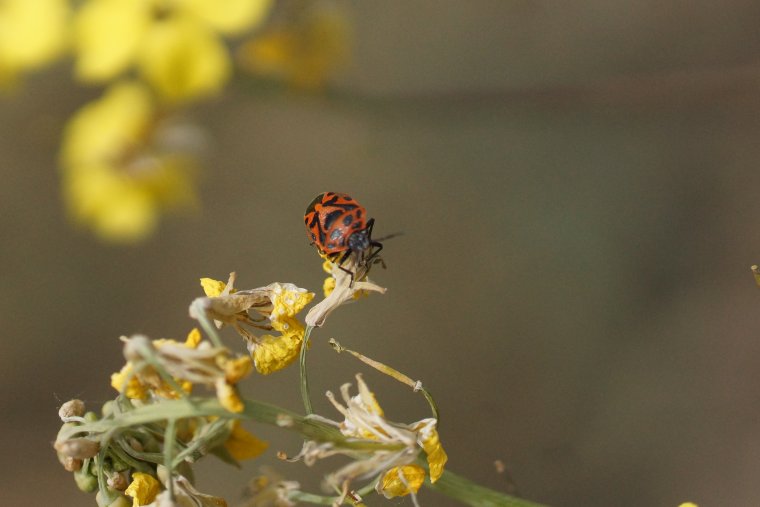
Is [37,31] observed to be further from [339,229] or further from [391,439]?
[391,439]

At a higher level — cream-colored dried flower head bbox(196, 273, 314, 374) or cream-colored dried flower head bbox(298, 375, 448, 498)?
cream-colored dried flower head bbox(196, 273, 314, 374)

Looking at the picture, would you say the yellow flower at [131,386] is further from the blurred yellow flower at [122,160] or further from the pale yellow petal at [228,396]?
the blurred yellow flower at [122,160]

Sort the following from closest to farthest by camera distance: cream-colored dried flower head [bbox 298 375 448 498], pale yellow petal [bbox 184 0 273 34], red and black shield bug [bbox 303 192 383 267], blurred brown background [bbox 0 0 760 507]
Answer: cream-colored dried flower head [bbox 298 375 448 498] < red and black shield bug [bbox 303 192 383 267] < pale yellow petal [bbox 184 0 273 34] < blurred brown background [bbox 0 0 760 507]

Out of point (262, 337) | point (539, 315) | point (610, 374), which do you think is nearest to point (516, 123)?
point (539, 315)

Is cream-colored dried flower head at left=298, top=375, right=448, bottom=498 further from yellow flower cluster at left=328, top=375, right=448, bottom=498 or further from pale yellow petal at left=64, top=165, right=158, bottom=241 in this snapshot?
pale yellow petal at left=64, top=165, right=158, bottom=241

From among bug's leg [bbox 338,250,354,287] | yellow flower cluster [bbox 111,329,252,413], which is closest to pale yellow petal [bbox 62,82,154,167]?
bug's leg [bbox 338,250,354,287]

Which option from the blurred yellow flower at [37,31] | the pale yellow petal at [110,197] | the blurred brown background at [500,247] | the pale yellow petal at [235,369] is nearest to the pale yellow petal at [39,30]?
the blurred yellow flower at [37,31]

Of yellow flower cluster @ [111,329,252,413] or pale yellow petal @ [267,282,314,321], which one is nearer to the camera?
yellow flower cluster @ [111,329,252,413]
